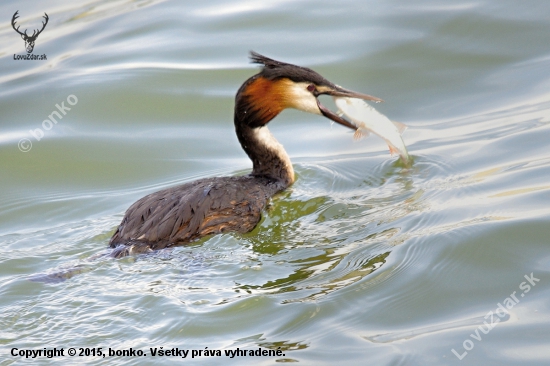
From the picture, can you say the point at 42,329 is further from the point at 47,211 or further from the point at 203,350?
the point at 47,211

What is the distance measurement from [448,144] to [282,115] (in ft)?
6.08

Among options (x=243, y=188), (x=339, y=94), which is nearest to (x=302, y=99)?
(x=339, y=94)

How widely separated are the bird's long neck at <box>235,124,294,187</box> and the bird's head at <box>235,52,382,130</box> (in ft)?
0.22

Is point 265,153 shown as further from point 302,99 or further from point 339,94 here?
point 339,94

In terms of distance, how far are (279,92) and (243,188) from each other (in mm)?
876

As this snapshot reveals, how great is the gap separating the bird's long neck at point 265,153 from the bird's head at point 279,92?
66 millimetres

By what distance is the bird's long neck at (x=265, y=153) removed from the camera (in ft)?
20.8

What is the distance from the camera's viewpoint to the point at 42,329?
421cm

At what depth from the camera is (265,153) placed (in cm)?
635

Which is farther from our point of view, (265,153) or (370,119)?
(265,153)

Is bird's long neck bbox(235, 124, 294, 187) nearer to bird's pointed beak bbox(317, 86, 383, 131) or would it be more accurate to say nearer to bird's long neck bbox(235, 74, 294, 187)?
bird's long neck bbox(235, 74, 294, 187)

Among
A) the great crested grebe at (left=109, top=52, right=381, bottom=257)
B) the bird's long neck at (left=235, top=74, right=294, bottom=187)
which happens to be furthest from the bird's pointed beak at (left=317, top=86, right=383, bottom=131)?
the bird's long neck at (left=235, top=74, right=294, bottom=187)

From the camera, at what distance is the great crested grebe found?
5176 millimetres

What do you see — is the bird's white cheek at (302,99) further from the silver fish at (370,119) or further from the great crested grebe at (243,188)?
the silver fish at (370,119)
